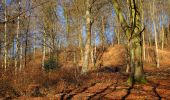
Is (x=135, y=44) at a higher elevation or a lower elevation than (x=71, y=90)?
higher

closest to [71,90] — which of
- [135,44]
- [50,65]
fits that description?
[135,44]

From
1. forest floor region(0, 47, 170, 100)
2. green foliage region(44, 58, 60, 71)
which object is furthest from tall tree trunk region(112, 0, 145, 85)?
green foliage region(44, 58, 60, 71)

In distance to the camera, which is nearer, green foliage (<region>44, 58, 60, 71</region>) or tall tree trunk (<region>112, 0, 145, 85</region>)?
tall tree trunk (<region>112, 0, 145, 85</region>)

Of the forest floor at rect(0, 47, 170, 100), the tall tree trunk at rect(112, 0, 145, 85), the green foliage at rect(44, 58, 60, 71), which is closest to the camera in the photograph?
the forest floor at rect(0, 47, 170, 100)

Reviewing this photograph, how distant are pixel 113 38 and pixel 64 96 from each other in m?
53.4

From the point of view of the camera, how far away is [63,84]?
15.8 metres

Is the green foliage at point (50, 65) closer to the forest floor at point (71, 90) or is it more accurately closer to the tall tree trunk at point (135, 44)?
the forest floor at point (71, 90)

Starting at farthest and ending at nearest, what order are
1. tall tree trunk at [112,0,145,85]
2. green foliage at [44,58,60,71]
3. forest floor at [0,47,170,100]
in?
green foliage at [44,58,60,71] < tall tree trunk at [112,0,145,85] < forest floor at [0,47,170,100]

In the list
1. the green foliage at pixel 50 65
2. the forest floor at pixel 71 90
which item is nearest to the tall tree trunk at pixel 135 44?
the forest floor at pixel 71 90

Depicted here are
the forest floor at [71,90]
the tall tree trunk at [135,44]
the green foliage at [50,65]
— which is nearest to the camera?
the forest floor at [71,90]

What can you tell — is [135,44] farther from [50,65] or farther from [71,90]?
[50,65]

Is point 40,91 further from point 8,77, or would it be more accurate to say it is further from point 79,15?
point 79,15

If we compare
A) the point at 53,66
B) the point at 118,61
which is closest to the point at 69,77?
the point at 53,66

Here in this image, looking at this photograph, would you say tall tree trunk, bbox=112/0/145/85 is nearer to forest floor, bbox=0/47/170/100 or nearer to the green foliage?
forest floor, bbox=0/47/170/100
